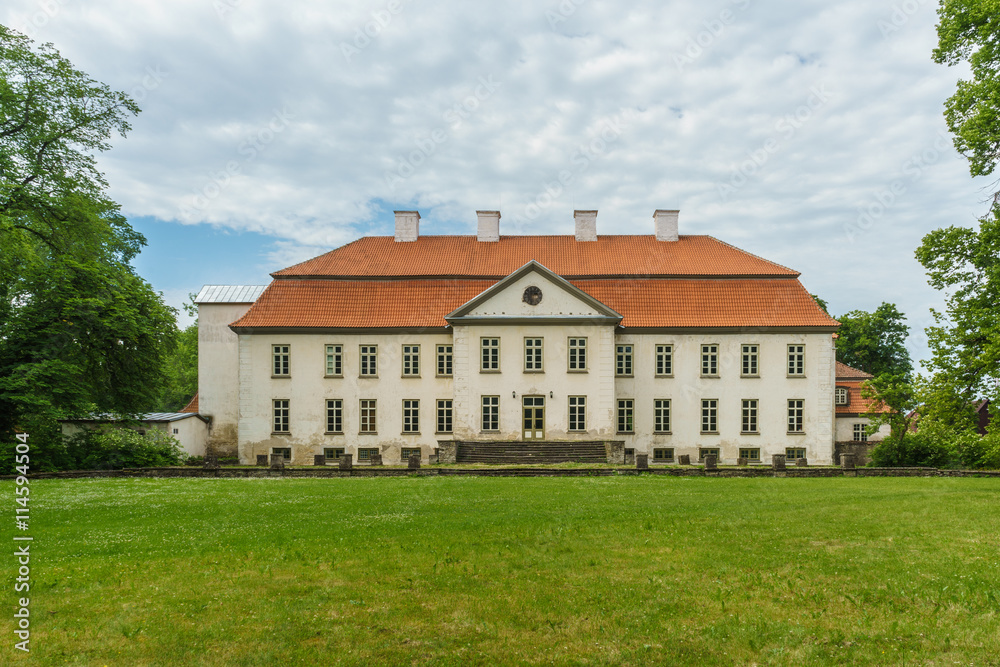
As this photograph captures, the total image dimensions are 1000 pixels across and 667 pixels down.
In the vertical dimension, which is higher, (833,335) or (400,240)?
(400,240)

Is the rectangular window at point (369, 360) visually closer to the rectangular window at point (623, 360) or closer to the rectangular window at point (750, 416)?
the rectangular window at point (623, 360)

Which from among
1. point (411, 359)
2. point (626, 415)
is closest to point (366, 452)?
point (411, 359)

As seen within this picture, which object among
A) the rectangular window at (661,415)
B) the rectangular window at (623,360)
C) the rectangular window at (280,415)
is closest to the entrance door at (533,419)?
the rectangular window at (623,360)

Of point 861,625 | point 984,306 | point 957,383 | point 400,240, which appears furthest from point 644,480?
point 400,240

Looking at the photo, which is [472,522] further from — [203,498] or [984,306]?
[984,306]

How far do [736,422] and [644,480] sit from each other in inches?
497

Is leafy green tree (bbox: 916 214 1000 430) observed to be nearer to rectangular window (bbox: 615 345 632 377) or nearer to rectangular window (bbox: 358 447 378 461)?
rectangular window (bbox: 615 345 632 377)

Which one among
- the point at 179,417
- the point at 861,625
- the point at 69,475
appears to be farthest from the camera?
the point at 179,417

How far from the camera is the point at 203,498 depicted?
15125 mm

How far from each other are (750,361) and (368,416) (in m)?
17.9

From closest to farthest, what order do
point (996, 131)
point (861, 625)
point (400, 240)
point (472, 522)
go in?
point (861, 625) → point (472, 522) → point (996, 131) → point (400, 240)

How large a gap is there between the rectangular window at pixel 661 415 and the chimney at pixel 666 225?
909 cm

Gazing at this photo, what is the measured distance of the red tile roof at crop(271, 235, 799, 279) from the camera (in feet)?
105

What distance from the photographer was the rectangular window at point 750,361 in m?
30.7
